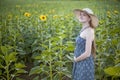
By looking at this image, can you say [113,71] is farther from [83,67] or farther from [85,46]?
[83,67]

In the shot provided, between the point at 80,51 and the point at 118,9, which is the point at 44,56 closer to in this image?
the point at 80,51

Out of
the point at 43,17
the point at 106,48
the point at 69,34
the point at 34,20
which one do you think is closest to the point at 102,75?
the point at 106,48

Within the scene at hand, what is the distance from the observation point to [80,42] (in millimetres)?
1631

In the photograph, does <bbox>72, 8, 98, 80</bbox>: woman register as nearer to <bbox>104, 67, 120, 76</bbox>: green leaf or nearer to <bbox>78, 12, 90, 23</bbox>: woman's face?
<bbox>78, 12, 90, 23</bbox>: woman's face

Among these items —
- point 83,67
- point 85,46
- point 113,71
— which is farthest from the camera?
point 83,67

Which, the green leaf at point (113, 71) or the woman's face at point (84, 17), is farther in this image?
the woman's face at point (84, 17)

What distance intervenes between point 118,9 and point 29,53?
1.07m

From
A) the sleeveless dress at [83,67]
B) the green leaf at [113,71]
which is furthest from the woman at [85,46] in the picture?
the green leaf at [113,71]

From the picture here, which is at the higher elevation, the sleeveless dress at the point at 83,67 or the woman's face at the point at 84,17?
the woman's face at the point at 84,17

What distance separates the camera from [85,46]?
1608 mm

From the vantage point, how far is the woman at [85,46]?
1589 mm

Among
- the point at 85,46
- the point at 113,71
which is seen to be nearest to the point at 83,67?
the point at 85,46

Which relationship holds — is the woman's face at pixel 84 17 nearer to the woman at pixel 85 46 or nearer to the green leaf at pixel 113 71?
the woman at pixel 85 46

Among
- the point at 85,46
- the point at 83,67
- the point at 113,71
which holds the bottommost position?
the point at 83,67
